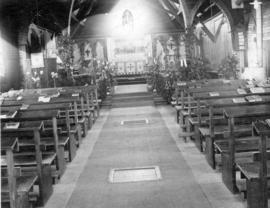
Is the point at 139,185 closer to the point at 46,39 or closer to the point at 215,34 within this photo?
the point at 46,39

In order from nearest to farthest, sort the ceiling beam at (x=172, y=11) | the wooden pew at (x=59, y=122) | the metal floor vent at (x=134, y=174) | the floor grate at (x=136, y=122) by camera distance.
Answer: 1. the metal floor vent at (x=134, y=174)
2. the wooden pew at (x=59, y=122)
3. the floor grate at (x=136, y=122)
4. the ceiling beam at (x=172, y=11)

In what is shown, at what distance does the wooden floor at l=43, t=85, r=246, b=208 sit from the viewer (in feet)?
16.7

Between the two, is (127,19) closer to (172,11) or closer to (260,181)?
(172,11)

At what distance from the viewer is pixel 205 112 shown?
802 cm

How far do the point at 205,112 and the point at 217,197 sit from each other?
3.08m

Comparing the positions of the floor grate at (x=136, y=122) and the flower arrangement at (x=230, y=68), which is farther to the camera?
the flower arrangement at (x=230, y=68)

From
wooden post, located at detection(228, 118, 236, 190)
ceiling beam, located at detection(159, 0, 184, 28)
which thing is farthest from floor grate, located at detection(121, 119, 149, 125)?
ceiling beam, located at detection(159, 0, 184, 28)

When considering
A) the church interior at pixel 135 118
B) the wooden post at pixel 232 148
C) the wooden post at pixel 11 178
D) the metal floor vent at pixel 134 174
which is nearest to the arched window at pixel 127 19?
the church interior at pixel 135 118

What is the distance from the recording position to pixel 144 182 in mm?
5852

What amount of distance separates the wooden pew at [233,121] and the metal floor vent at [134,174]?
3.64ft

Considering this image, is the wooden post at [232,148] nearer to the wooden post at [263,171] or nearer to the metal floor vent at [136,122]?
the wooden post at [263,171]

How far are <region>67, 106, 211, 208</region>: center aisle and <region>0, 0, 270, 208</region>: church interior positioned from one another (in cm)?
2

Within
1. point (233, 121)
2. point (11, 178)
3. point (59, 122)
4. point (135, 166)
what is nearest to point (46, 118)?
point (135, 166)

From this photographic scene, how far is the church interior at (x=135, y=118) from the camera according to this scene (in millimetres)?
5051
